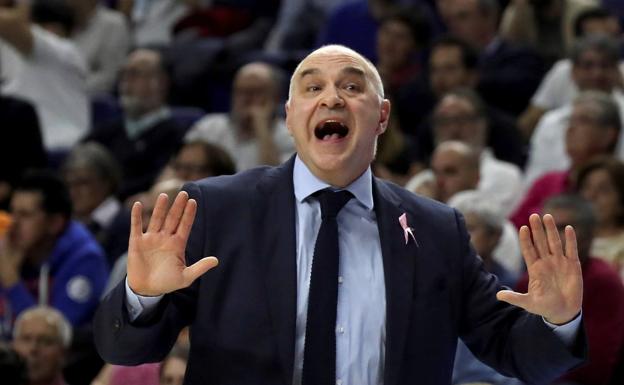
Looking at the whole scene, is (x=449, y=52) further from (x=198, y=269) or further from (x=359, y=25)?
(x=198, y=269)

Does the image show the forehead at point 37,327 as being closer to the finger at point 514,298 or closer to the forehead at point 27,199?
the forehead at point 27,199

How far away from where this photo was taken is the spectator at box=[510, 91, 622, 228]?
6.62m

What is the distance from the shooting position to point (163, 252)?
9.57ft

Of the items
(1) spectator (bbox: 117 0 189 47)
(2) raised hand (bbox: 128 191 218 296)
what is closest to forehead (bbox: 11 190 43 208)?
(1) spectator (bbox: 117 0 189 47)

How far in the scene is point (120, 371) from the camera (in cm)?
515

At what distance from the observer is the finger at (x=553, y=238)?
2984 mm

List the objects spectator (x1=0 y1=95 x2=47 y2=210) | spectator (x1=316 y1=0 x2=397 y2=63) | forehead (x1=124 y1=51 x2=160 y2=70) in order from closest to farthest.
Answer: spectator (x1=0 y1=95 x2=47 y2=210)
forehead (x1=124 y1=51 x2=160 y2=70)
spectator (x1=316 y1=0 x2=397 y2=63)

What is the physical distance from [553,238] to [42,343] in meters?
3.12

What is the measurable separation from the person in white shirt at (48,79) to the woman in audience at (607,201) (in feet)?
10.5

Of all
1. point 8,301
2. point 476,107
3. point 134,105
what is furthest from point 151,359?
point 134,105

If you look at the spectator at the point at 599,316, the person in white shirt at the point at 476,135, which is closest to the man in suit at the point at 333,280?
the spectator at the point at 599,316

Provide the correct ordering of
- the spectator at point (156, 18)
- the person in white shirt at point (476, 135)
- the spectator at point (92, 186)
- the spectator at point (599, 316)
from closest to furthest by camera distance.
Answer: the spectator at point (599, 316)
the person in white shirt at point (476, 135)
the spectator at point (92, 186)
the spectator at point (156, 18)

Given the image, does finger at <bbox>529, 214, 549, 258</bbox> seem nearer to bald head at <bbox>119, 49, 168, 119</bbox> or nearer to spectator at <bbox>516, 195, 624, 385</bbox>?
spectator at <bbox>516, 195, 624, 385</bbox>

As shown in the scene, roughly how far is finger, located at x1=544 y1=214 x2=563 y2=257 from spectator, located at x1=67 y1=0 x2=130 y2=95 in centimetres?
646
